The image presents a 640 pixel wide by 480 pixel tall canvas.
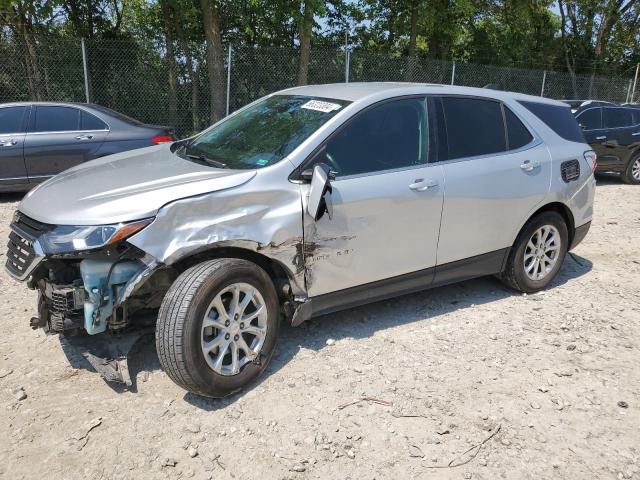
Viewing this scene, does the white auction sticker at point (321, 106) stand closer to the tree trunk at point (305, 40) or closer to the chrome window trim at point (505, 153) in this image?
the chrome window trim at point (505, 153)

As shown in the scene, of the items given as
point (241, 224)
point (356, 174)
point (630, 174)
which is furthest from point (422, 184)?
point (630, 174)

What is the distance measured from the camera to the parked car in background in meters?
7.69

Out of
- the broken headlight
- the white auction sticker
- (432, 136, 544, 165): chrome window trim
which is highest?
the white auction sticker

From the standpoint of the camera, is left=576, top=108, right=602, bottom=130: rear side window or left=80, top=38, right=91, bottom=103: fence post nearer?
left=576, top=108, right=602, bottom=130: rear side window

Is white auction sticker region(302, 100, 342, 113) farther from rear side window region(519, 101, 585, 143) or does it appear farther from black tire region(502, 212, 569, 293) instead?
black tire region(502, 212, 569, 293)

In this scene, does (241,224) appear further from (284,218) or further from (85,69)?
(85,69)

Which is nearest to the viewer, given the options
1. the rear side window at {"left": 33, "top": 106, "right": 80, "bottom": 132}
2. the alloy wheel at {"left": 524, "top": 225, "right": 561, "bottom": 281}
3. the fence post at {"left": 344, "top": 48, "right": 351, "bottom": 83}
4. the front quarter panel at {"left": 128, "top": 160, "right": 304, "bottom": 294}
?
the front quarter panel at {"left": 128, "top": 160, "right": 304, "bottom": 294}

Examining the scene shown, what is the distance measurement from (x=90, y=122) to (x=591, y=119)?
887 cm

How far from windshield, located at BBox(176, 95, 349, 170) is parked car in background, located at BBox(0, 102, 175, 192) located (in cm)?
395

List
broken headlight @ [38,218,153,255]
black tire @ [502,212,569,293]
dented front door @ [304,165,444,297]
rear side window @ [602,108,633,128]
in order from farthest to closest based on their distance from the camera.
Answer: rear side window @ [602,108,633,128] → black tire @ [502,212,569,293] → dented front door @ [304,165,444,297] → broken headlight @ [38,218,153,255]

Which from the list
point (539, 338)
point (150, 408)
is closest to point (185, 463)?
point (150, 408)

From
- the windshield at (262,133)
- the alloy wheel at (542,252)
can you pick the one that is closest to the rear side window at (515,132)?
the alloy wheel at (542,252)

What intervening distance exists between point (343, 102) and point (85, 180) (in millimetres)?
1785

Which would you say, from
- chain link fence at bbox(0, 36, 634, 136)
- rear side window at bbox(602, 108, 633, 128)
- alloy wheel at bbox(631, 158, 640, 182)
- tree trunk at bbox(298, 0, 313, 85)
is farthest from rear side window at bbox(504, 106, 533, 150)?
tree trunk at bbox(298, 0, 313, 85)
